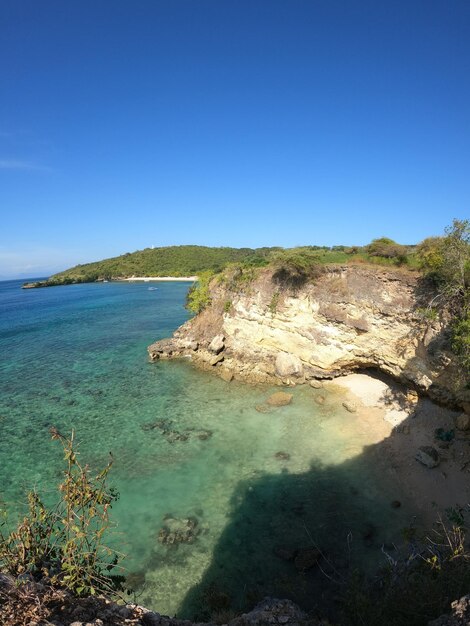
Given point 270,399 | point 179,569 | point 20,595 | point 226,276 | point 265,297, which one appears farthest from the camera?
point 226,276

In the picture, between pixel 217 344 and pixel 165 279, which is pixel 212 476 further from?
pixel 165 279

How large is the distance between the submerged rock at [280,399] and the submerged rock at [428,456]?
7.73 meters

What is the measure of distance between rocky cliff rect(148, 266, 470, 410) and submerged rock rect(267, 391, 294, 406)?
2058 millimetres

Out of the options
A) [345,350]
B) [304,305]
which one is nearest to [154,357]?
[304,305]

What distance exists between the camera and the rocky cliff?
1864cm

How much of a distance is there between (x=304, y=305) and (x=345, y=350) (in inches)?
161

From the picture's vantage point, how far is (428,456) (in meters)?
14.7

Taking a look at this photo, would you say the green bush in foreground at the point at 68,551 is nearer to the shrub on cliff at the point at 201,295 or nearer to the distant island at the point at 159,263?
the shrub on cliff at the point at 201,295

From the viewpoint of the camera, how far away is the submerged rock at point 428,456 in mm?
14539

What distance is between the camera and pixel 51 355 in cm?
3475

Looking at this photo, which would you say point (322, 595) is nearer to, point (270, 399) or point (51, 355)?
point (270, 399)

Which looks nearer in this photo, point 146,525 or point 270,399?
point 146,525

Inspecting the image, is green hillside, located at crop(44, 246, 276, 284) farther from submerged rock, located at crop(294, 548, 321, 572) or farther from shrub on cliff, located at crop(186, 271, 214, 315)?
submerged rock, located at crop(294, 548, 321, 572)

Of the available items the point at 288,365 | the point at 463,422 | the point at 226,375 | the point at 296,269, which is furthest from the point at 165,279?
the point at 463,422
